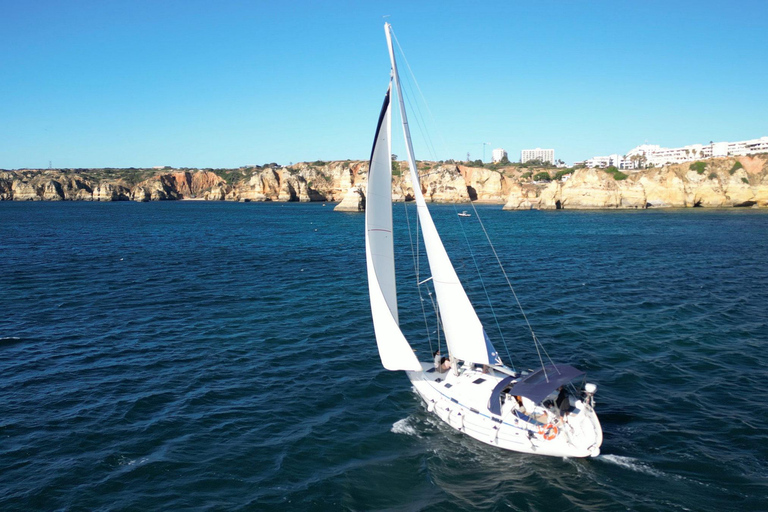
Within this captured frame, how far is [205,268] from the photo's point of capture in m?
50.5

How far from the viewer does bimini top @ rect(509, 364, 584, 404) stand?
16469mm

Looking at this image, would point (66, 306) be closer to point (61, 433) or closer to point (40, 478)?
point (61, 433)

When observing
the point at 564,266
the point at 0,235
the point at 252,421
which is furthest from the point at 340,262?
the point at 0,235

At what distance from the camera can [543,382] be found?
676 inches

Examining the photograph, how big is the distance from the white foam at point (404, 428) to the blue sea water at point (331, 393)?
79mm

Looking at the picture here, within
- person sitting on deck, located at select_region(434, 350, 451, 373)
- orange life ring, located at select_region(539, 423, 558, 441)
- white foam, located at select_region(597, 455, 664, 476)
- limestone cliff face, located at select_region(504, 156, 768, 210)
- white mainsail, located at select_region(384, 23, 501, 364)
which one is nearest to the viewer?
white foam, located at select_region(597, 455, 664, 476)

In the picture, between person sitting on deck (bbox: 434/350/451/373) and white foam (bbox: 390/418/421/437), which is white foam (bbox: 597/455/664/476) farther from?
person sitting on deck (bbox: 434/350/451/373)

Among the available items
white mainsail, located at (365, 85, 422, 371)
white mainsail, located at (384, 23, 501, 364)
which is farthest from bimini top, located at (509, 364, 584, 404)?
white mainsail, located at (365, 85, 422, 371)

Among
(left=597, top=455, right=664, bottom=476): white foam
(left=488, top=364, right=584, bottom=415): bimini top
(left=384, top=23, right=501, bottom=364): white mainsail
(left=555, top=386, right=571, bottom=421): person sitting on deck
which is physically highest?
(left=384, top=23, right=501, bottom=364): white mainsail

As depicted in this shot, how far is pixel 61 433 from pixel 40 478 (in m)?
2.92

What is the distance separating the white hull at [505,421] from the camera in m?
16.0

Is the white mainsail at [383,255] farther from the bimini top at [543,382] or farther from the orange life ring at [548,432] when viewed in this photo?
the orange life ring at [548,432]

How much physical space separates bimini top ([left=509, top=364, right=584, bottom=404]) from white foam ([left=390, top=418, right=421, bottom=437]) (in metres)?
3.99

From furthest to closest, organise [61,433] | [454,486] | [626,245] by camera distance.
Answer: [626,245]
[61,433]
[454,486]
